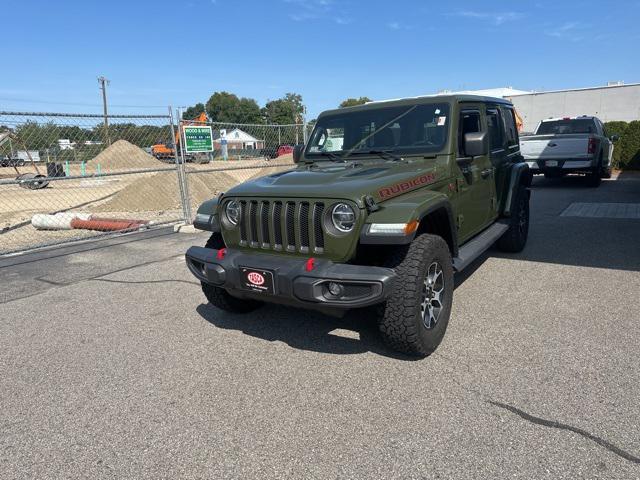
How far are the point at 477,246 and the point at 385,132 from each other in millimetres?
1393

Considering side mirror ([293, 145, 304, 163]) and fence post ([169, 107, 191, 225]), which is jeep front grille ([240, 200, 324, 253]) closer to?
side mirror ([293, 145, 304, 163])

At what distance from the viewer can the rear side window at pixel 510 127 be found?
6.00 meters

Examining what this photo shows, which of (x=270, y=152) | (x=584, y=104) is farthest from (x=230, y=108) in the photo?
(x=270, y=152)

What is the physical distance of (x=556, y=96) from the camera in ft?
81.1

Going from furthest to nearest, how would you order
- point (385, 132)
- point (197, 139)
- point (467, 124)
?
point (197, 139) → point (467, 124) → point (385, 132)

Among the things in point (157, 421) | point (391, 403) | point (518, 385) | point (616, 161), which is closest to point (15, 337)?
point (157, 421)

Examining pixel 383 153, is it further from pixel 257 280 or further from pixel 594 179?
pixel 594 179

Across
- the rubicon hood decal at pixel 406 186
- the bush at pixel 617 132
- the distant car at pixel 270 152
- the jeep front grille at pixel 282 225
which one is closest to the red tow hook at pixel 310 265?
the jeep front grille at pixel 282 225

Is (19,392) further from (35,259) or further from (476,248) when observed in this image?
(35,259)

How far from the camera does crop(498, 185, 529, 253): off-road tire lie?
5977 millimetres

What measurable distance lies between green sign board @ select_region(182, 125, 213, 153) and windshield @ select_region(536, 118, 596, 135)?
1031 cm

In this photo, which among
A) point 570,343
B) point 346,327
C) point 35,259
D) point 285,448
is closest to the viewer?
point 285,448

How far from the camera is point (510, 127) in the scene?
6223 mm

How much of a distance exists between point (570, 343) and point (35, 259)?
7.06 meters
